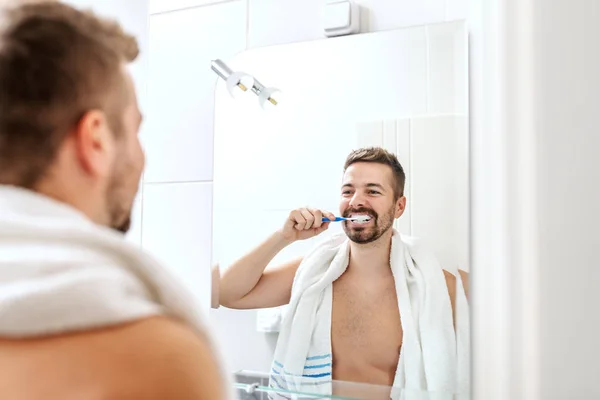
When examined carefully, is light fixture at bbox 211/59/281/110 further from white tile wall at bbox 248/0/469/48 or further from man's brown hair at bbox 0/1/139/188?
man's brown hair at bbox 0/1/139/188

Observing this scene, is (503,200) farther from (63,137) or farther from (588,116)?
(63,137)

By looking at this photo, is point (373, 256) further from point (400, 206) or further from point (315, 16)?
point (315, 16)

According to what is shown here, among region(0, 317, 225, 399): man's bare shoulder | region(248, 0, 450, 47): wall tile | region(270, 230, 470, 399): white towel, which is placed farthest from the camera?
region(248, 0, 450, 47): wall tile

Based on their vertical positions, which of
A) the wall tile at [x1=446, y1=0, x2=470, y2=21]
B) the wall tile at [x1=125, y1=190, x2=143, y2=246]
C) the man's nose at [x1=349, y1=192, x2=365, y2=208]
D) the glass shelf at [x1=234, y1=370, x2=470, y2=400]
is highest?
the wall tile at [x1=446, y1=0, x2=470, y2=21]

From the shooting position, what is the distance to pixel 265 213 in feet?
3.20

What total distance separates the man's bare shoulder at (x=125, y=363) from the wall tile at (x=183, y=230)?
26.6 inches

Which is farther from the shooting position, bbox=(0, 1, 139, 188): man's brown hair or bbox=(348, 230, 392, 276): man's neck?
bbox=(348, 230, 392, 276): man's neck

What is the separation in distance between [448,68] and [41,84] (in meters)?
0.58

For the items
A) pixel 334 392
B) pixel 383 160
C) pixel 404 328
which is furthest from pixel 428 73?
pixel 334 392

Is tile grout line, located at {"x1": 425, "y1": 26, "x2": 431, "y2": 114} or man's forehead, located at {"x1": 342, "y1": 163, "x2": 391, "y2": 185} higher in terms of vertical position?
tile grout line, located at {"x1": 425, "y1": 26, "x2": 431, "y2": 114}

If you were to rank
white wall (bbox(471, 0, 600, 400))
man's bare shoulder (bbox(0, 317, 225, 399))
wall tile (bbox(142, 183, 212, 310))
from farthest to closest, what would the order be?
wall tile (bbox(142, 183, 212, 310)) < white wall (bbox(471, 0, 600, 400)) < man's bare shoulder (bbox(0, 317, 225, 399))

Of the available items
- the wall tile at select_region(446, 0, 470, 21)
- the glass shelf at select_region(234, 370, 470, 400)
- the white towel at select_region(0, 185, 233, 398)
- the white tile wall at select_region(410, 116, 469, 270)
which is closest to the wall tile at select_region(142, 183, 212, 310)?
the glass shelf at select_region(234, 370, 470, 400)

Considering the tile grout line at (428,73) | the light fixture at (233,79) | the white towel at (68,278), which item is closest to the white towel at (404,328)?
the tile grout line at (428,73)

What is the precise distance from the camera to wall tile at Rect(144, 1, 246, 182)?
1.07 metres
